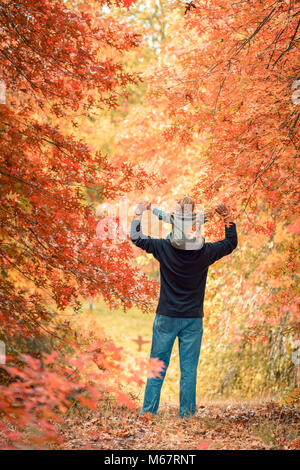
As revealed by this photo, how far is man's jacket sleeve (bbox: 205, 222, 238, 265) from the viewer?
4113mm

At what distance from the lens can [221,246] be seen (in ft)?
13.7

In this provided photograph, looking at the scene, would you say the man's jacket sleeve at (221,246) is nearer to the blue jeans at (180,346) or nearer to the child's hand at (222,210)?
the child's hand at (222,210)

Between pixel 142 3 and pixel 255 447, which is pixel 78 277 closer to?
pixel 255 447

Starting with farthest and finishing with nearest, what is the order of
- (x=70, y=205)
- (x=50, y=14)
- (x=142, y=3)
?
(x=142, y=3), (x=70, y=205), (x=50, y=14)

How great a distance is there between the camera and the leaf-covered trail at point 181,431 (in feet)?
11.8

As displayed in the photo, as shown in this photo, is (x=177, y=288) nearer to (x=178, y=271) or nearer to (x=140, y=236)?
(x=178, y=271)

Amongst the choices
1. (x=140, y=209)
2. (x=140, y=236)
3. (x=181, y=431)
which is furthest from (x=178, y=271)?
(x=181, y=431)

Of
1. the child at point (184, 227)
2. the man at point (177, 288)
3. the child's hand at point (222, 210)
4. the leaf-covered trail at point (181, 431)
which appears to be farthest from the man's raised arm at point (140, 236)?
the leaf-covered trail at point (181, 431)

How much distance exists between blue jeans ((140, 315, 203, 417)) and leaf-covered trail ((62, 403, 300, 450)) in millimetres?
206

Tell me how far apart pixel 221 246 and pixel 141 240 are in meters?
0.70

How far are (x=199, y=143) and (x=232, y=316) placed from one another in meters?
3.15
